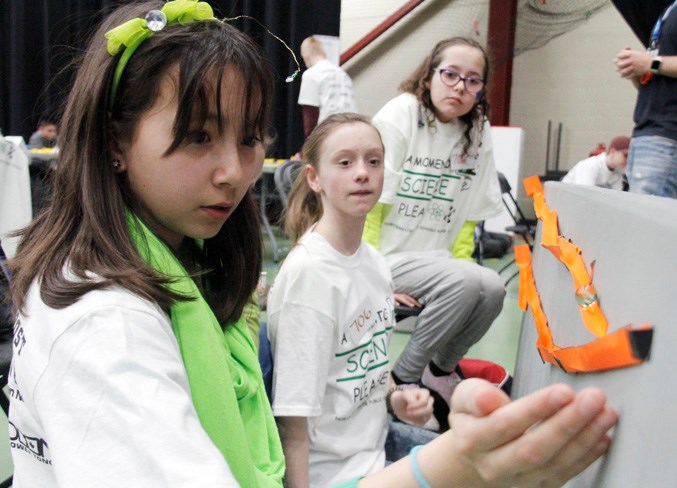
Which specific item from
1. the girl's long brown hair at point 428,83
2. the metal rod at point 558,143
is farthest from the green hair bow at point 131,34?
the metal rod at point 558,143

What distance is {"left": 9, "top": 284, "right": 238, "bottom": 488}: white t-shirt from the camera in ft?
1.56

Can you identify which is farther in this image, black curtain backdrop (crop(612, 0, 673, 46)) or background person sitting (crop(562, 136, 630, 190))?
background person sitting (crop(562, 136, 630, 190))

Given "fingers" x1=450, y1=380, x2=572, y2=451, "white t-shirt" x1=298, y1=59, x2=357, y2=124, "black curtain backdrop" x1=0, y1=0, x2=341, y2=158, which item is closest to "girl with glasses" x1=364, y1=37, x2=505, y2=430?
"fingers" x1=450, y1=380, x2=572, y2=451

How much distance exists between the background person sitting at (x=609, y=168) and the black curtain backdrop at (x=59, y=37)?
2861 mm

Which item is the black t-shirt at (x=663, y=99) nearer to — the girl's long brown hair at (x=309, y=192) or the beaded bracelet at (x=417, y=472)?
the girl's long brown hair at (x=309, y=192)

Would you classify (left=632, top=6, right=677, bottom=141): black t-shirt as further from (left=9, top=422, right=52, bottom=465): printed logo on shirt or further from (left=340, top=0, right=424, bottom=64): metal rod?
(left=340, top=0, right=424, bottom=64): metal rod

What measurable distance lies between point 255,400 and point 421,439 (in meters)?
0.64

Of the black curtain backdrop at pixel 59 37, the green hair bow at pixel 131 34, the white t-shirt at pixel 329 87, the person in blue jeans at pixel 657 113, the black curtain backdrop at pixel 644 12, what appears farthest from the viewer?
the black curtain backdrop at pixel 59 37

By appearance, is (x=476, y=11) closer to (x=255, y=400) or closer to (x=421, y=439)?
(x=421, y=439)

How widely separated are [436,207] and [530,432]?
1.79 m

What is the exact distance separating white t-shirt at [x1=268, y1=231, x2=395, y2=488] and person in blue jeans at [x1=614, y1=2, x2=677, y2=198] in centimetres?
104

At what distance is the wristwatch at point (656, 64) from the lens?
6.32ft

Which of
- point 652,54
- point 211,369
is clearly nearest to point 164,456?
point 211,369

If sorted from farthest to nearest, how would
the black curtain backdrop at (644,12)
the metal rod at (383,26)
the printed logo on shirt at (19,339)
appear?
the metal rod at (383,26)
the black curtain backdrop at (644,12)
the printed logo on shirt at (19,339)
